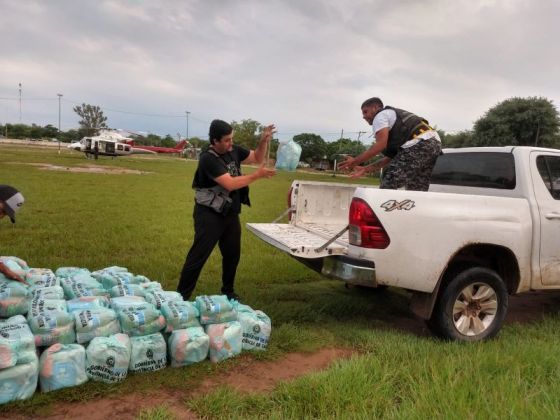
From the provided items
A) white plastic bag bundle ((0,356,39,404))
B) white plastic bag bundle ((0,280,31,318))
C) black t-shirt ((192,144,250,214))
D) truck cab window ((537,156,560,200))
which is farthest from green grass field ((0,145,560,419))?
truck cab window ((537,156,560,200))

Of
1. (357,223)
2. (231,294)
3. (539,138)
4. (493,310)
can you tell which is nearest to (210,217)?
(231,294)

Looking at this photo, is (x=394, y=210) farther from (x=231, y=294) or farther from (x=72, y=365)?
(x=72, y=365)

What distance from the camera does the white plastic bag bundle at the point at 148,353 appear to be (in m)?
3.25

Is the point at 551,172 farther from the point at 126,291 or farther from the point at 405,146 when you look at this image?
the point at 126,291

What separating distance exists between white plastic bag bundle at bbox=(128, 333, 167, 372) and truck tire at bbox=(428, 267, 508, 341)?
229cm

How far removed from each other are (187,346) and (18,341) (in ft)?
3.60

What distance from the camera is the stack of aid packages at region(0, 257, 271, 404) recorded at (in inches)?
115

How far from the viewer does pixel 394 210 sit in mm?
3740

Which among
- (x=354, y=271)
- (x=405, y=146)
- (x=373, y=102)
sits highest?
(x=373, y=102)

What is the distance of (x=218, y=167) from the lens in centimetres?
434

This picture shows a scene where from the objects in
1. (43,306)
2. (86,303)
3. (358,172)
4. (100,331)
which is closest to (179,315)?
(100,331)

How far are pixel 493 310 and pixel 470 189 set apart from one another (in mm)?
1531

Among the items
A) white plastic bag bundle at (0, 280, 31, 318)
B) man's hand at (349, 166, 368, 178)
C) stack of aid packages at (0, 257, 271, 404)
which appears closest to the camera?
stack of aid packages at (0, 257, 271, 404)

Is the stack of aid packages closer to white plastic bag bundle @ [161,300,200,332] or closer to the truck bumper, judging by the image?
white plastic bag bundle @ [161,300,200,332]
